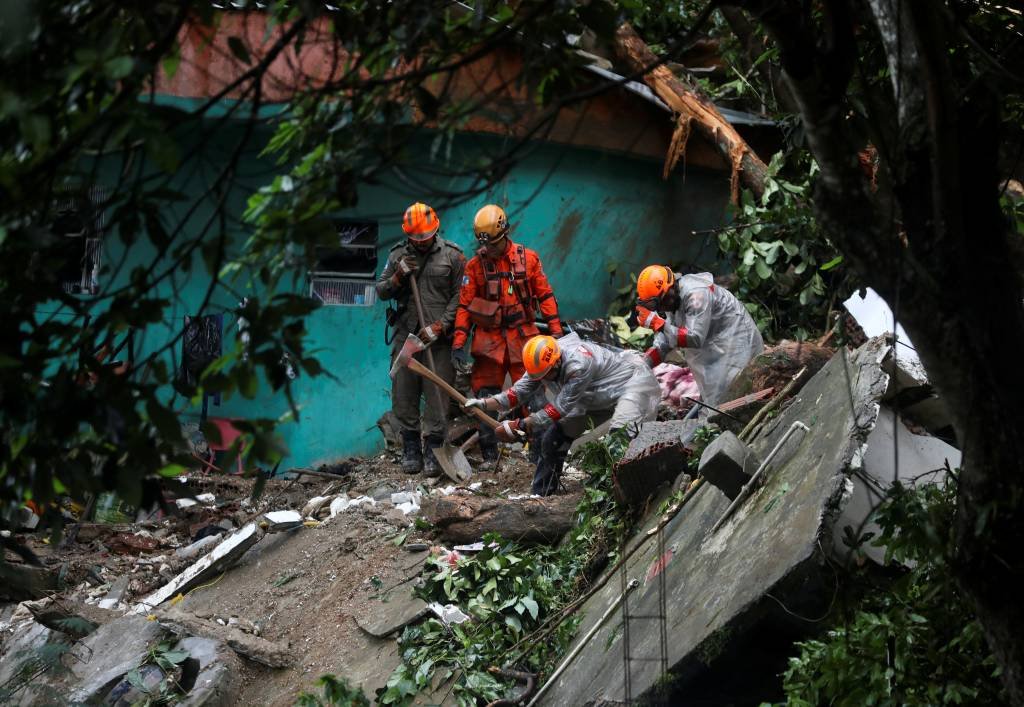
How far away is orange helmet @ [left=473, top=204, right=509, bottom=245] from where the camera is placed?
32.8 ft

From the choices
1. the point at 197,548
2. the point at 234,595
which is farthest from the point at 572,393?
the point at 197,548

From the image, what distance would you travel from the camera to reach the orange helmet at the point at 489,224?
9992 mm

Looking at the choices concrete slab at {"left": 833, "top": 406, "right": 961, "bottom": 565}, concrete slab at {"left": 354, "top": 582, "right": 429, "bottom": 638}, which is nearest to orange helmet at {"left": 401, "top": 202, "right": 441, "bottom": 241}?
concrete slab at {"left": 354, "top": 582, "right": 429, "bottom": 638}

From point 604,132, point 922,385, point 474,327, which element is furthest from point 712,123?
point 922,385

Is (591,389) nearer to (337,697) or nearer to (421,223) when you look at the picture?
(421,223)

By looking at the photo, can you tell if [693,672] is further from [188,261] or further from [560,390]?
[560,390]

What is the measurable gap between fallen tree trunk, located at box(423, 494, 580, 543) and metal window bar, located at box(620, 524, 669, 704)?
1345mm

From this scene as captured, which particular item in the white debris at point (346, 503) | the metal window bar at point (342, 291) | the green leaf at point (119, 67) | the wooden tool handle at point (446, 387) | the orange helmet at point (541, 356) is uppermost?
the green leaf at point (119, 67)

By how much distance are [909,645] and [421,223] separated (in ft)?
21.1

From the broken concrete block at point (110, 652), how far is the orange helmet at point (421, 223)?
3.77 metres

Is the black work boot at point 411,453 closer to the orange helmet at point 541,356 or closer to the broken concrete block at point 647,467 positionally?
the orange helmet at point 541,356

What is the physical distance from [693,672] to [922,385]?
2043mm

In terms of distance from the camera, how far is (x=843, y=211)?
327 cm

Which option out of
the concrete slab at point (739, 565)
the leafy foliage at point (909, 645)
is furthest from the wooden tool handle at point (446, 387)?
the leafy foliage at point (909, 645)
